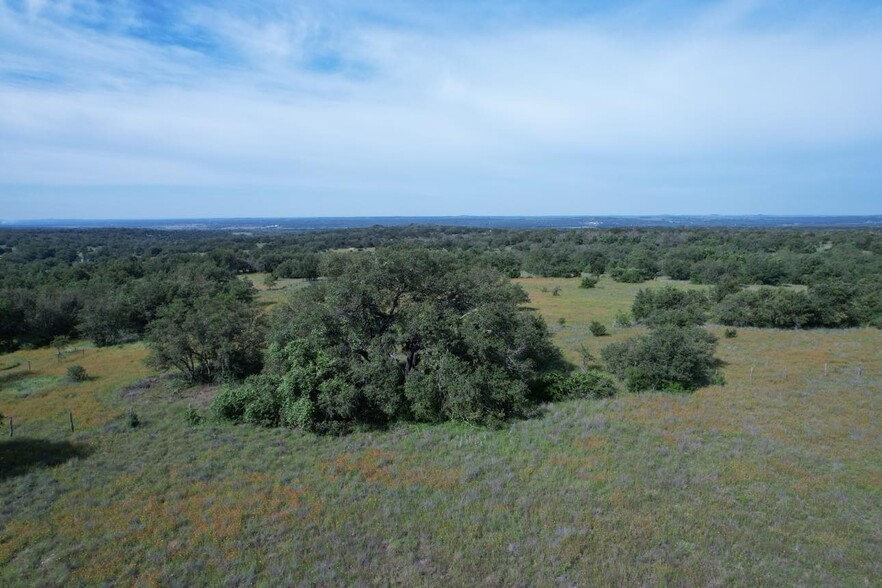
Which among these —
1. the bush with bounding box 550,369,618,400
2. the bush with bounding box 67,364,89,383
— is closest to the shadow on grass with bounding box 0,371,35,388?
the bush with bounding box 67,364,89,383

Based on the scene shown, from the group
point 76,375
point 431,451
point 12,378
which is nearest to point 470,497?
point 431,451

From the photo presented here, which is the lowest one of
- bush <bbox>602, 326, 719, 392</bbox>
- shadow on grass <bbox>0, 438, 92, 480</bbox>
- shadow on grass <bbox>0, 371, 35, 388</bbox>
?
shadow on grass <bbox>0, 371, 35, 388</bbox>

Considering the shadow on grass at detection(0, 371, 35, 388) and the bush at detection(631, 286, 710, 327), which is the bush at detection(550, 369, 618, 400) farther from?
the shadow on grass at detection(0, 371, 35, 388)

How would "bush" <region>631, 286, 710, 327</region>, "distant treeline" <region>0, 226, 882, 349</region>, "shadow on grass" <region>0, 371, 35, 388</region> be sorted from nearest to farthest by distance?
"shadow on grass" <region>0, 371, 35, 388</region>, "bush" <region>631, 286, 710, 327</region>, "distant treeline" <region>0, 226, 882, 349</region>

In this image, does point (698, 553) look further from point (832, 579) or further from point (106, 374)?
point (106, 374)

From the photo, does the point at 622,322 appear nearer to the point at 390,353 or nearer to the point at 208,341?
the point at 390,353

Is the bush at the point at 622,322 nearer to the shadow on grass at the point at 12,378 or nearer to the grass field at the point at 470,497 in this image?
the grass field at the point at 470,497

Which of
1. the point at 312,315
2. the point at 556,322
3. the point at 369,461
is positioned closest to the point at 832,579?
the point at 369,461
